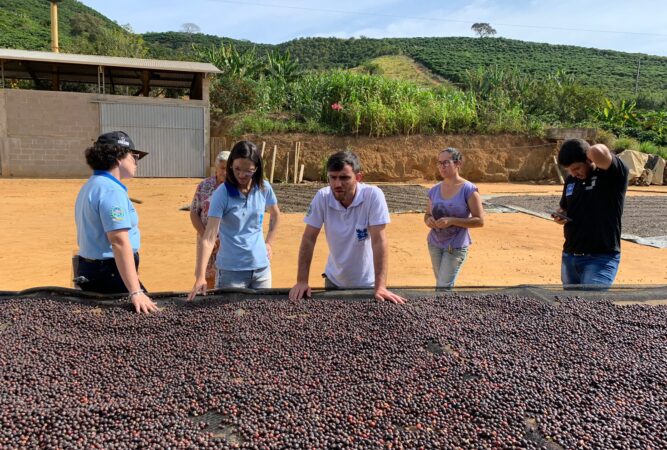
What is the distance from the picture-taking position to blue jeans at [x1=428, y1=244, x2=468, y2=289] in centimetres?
313

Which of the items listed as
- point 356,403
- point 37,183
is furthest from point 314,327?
point 37,183

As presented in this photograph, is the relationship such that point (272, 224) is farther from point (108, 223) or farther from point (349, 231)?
point (108, 223)

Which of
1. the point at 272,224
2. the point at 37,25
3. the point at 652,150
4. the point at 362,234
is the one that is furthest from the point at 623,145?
the point at 37,25

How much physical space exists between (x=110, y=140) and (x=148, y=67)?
1380 cm

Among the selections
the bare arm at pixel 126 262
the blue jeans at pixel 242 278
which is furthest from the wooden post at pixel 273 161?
the bare arm at pixel 126 262

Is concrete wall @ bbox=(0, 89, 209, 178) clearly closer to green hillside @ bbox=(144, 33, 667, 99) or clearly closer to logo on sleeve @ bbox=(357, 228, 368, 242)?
logo on sleeve @ bbox=(357, 228, 368, 242)

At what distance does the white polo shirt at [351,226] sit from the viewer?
2496 millimetres

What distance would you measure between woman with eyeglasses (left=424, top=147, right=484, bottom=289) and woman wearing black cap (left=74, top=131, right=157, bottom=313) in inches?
69.5

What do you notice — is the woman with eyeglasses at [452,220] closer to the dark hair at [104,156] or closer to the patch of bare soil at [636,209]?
the dark hair at [104,156]

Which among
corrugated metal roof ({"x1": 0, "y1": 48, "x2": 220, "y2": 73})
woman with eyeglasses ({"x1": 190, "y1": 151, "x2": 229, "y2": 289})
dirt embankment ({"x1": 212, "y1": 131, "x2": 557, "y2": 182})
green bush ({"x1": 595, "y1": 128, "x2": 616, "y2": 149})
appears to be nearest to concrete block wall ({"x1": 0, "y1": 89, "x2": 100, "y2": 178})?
corrugated metal roof ({"x1": 0, "y1": 48, "x2": 220, "y2": 73})

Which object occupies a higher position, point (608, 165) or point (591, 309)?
point (608, 165)

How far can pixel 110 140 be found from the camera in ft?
7.33

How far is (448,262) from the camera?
315 cm

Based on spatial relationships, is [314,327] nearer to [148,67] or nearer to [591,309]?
[591,309]
